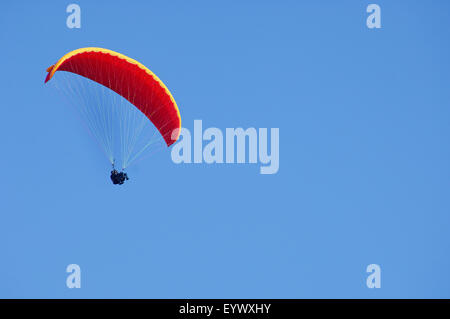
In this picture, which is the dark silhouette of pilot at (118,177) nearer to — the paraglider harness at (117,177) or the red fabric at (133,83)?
the paraglider harness at (117,177)

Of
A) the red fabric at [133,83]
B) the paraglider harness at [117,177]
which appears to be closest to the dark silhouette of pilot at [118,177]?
the paraglider harness at [117,177]

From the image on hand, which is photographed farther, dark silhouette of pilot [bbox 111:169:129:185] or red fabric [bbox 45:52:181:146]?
dark silhouette of pilot [bbox 111:169:129:185]

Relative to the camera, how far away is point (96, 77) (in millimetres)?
22656

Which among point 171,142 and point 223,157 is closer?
point 171,142

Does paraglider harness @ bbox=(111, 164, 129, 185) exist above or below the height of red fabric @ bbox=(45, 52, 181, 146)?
below

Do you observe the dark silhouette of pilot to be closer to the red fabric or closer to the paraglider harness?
the paraglider harness

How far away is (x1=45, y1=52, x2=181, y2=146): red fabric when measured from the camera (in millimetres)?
21844

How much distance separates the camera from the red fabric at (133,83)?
21.8 meters

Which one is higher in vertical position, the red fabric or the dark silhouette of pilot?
the red fabric

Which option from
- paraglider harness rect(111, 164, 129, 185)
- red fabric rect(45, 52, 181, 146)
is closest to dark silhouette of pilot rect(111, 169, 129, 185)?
paraglider harness rect(111, 164, 129, 185)

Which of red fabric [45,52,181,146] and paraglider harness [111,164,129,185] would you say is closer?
red fabric [45,52,181,146]
